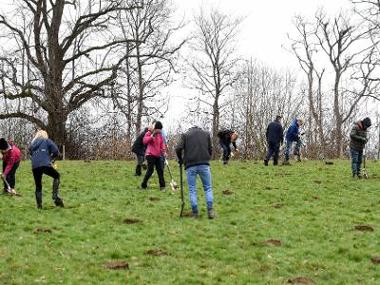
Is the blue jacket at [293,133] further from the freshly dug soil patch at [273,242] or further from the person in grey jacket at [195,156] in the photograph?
the freshly dug soil patch at [273,242]

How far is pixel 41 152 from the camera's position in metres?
14.2

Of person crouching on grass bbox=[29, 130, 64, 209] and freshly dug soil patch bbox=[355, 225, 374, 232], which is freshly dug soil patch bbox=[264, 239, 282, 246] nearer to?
freshly dug soil patch bbox=[355, 225, 374, 232]

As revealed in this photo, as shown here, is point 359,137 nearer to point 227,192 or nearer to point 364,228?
point 227,192

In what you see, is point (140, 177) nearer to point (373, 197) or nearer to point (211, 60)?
point (373, 197)

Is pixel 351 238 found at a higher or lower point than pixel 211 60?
lower

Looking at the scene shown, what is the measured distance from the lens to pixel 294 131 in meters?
25.5

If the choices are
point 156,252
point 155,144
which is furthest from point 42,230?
point 155,144

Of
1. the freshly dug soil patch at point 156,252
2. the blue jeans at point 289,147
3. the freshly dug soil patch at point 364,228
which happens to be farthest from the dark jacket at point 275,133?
the freshly dug soil patch at point 156,252

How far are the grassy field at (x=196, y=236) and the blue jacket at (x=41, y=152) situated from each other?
1.24 meters

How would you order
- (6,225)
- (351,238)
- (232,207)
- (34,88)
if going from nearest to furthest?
(351,238), (6,225), (232,207), (34,88)

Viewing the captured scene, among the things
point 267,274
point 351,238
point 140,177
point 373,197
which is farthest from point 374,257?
point 140,177

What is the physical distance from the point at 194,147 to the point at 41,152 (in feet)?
12.9

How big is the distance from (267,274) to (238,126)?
46.0m

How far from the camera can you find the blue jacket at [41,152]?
558 inches
